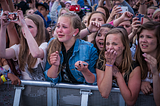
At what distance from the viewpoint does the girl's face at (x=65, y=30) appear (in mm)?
1935

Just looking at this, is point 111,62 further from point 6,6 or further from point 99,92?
point 6,6

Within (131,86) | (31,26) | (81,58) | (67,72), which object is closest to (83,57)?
(81,58)

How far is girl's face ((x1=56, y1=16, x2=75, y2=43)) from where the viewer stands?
193 centimetres

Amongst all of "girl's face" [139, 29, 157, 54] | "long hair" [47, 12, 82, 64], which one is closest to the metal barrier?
"long hair" [47, 12, 82, 64]

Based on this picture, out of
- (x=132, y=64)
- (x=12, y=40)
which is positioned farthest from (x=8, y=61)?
(x=132, y=64)

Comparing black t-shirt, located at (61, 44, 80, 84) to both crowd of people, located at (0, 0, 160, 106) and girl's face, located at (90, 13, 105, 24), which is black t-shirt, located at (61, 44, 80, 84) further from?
girl's face, located at (90, 13, 105, 24)

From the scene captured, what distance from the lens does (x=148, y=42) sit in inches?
70.4

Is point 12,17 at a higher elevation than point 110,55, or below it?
higher

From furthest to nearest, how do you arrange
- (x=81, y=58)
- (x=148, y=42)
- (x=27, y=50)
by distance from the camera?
(x=27, y=50), (x=81, y=58), (x=148, y=42)

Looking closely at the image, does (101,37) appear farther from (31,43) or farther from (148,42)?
(31,43)

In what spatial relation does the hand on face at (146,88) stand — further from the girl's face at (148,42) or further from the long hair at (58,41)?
the long hair at (58,41)

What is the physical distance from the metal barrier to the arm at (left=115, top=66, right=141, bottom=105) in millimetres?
49

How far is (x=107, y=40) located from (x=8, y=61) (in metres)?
1.32

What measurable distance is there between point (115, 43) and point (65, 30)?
1.98ft
